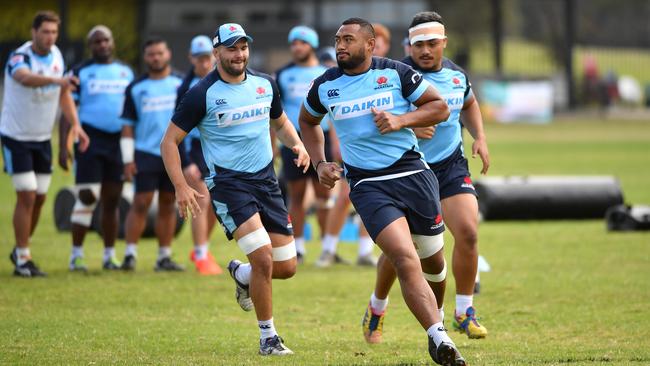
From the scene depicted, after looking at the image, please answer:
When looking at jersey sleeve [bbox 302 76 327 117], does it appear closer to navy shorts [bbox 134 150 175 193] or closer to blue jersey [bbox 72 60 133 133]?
navy shorts [bbox 134 150 175 193]

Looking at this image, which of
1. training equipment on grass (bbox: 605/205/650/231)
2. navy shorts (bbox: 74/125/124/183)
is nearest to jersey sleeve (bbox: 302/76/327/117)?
navy shorts (bbox: 74/125/124/183)

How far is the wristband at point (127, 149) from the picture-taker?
12.6 metres

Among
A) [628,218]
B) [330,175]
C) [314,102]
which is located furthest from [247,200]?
[628,218]

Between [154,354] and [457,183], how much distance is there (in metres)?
2.68

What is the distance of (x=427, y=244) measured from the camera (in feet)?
27.4

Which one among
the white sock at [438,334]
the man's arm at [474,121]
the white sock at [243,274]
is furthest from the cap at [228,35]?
the white sock at [438,334]

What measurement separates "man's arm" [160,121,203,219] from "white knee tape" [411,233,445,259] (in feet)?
5.03

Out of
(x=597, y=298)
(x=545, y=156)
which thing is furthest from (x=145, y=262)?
(x=545, y=156)

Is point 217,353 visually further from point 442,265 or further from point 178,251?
point 178,251

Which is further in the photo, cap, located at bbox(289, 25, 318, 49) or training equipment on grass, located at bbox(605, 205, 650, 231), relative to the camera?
training equipment on grass, located at bbox(605, 205, 650, 231)

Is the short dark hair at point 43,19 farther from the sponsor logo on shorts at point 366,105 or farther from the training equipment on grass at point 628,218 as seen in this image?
the training equipment on grass at point 628,218

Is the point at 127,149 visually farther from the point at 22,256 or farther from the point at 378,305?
the point at 378,305

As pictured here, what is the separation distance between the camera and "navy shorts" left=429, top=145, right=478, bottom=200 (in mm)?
9281

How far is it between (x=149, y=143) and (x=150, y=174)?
0.33 m
